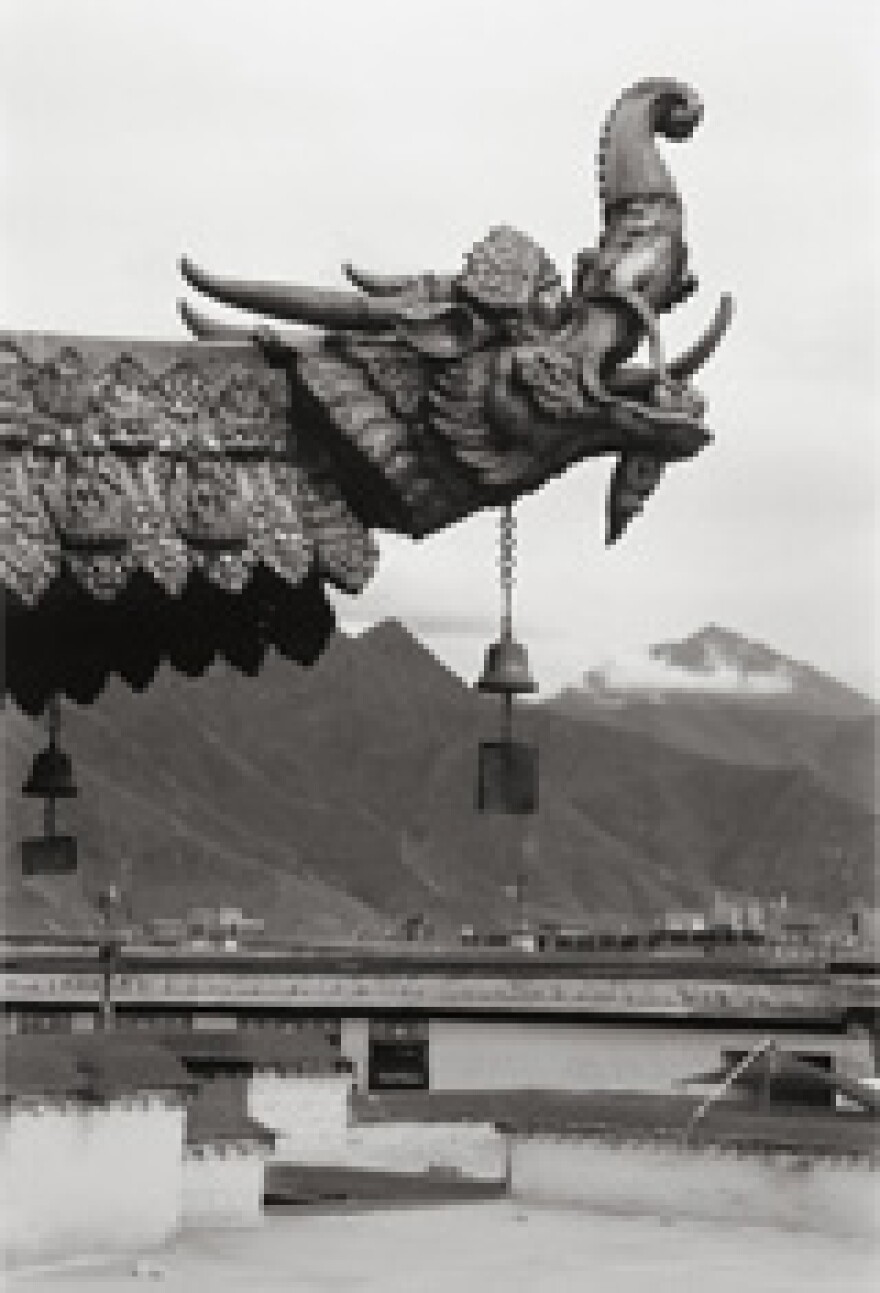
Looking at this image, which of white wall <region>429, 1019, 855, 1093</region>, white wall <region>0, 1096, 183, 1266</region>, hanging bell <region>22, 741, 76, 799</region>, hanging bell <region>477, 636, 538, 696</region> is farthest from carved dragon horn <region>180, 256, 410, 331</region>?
white wall <region>429, 1019, 855, 1093</region>

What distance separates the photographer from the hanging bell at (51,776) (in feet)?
27.3

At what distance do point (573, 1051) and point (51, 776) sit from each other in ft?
149

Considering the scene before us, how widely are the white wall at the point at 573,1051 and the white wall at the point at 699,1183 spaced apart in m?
28.1

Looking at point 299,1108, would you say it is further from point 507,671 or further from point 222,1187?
point 507,671

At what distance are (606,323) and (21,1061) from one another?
12.0 metres

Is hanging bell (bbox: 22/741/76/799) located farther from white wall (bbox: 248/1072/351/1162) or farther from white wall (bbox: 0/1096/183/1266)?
white wall (bbox: 248/1072/351/1162)

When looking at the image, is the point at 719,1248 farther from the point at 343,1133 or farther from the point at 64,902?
the point at 64,902

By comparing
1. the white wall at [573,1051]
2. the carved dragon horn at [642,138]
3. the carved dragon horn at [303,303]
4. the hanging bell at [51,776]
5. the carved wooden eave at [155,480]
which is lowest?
the white wall at [573,1051]

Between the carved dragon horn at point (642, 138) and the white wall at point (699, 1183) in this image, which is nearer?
the carved dragon horn at point (642, 138)

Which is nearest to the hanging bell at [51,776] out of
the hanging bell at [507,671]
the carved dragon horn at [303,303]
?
the hanging bell at [507,671]

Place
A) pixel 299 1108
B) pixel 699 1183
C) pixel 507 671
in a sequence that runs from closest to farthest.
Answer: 1. pixel 507 671
2. pixel 699 1183
3. pixel 299 1108

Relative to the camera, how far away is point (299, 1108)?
2686 cm

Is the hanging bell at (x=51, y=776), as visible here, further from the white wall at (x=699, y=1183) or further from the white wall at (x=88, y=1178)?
the white wall at (x=699, y=1183)

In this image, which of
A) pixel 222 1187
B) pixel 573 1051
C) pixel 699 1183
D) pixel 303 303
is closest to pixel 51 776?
pixel 303 303
